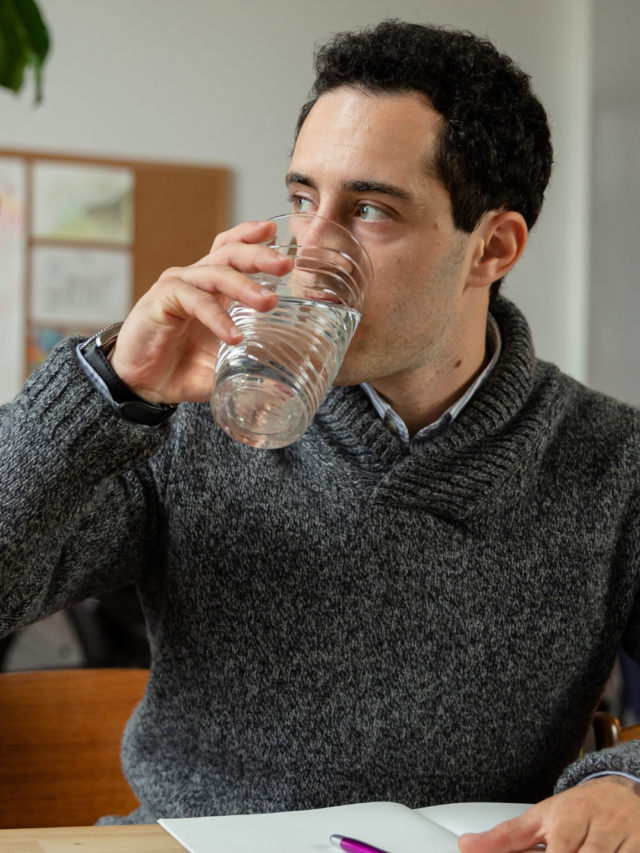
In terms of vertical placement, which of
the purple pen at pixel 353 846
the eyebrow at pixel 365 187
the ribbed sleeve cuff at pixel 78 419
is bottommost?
the purple pen at pixel 353 846

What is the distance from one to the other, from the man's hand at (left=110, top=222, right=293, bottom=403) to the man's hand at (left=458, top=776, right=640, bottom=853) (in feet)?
1.51

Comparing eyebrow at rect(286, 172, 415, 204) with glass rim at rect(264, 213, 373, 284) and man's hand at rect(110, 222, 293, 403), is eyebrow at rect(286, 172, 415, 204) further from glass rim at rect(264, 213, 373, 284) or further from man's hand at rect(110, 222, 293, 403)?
man's hand at rect(110, 222, 293, 403)

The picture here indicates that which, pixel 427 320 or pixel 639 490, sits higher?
pixel 427 320

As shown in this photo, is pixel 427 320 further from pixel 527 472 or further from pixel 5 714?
pixel 5 714

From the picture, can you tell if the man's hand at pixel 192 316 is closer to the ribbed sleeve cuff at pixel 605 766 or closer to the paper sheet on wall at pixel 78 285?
the ribbed sleeve cuff at pixel 605 766

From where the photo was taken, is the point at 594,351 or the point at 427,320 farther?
the point at 594,351

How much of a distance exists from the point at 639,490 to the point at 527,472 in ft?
0.50

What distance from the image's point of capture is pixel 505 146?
1154 millimetres

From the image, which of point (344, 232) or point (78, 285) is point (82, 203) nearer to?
point (78, 285)

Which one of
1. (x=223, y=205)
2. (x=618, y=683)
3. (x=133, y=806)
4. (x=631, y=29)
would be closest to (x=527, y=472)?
(x=133, y=806)

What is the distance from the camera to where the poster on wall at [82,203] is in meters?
3.31

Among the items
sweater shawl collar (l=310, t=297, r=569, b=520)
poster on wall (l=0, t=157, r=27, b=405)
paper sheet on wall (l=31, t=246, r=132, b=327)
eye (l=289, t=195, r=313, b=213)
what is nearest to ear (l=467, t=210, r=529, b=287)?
sweater shawl collar (l=310, t=297, r=569, b=520)

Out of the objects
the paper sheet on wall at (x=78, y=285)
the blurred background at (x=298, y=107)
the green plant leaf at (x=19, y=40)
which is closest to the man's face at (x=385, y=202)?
the green plant leaf at (x=19, y=40)

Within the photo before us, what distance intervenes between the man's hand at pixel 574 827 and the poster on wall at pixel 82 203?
2.98 meters
